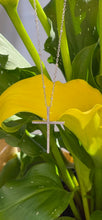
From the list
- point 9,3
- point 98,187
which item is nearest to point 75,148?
point 98,187

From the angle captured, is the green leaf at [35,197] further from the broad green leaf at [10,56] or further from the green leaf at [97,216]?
the broad green leaf at [10,56]

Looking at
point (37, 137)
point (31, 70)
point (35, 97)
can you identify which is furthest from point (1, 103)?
point (37, 137)

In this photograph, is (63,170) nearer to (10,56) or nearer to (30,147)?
(30,147)

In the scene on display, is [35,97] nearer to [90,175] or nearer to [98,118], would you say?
[98,118]

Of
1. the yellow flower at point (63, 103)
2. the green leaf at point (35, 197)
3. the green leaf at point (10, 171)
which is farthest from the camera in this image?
the green leaf at point (10, 171)

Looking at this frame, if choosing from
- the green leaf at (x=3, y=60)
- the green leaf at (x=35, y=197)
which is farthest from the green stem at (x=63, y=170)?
the green leaf at (x=3, y=60)

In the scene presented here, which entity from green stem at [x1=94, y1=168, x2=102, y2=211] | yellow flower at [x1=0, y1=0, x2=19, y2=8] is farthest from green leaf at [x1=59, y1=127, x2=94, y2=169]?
yellow flower at [x1=0, y1=0, x2=19, y2=8]
